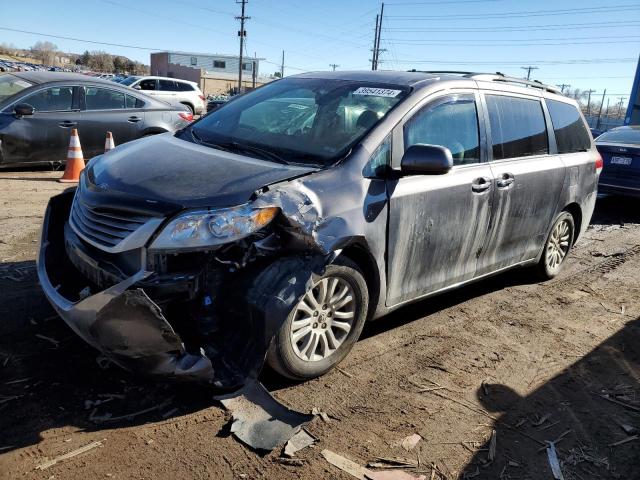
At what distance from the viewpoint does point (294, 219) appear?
2963mm

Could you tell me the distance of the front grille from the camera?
9.57 feet

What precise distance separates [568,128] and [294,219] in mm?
3767

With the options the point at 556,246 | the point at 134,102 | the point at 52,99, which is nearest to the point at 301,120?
the point at 556,246

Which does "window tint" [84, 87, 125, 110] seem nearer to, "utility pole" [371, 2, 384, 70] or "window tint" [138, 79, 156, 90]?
"window tint" [138, 79, 156, 90]

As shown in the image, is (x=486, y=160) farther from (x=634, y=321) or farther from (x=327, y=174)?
(x=634, y=321)

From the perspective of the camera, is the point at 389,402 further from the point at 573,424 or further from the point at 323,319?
the point at 573,424

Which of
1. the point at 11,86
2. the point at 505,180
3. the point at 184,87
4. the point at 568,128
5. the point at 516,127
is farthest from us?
the point at 184,87

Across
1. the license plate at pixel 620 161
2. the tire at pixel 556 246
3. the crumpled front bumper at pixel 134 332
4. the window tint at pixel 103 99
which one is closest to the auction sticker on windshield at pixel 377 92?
the crumpled front bumper at pixel 134 332

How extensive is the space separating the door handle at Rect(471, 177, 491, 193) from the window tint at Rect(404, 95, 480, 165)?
0.52 ft

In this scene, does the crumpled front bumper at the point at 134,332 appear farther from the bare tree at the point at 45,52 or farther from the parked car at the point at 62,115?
the bare tree at the point at 45,52

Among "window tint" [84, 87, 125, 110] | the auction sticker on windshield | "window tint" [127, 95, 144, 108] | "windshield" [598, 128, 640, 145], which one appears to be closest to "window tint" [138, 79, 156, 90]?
"window tint" [127, 95, 144, 108]

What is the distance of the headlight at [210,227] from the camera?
278 cm

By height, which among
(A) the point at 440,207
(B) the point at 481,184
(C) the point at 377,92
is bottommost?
(A) the point at 440,207

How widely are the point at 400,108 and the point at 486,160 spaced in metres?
1.00
